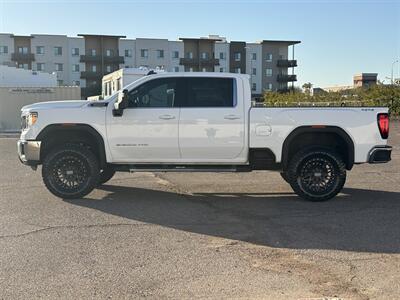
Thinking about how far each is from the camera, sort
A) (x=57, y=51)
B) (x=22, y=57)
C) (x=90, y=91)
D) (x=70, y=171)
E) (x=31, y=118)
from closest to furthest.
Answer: (x=31, y=118) < (x=70, y=171) < (x=90, y=91) < (x=22, y=57) < (x=57, y=51)

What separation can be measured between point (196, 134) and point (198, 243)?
9.01 ft

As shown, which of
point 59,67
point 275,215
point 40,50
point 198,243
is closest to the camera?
point 198,243

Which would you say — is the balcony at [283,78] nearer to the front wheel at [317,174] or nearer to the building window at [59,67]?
the building window at [59,67]

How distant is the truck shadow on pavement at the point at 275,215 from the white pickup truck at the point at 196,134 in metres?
0.57

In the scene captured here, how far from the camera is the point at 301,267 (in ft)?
16.9

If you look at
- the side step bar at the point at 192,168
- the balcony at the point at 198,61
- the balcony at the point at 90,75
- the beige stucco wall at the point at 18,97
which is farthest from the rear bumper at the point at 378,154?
the balcony at the point at 198,61

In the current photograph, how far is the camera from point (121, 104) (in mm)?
8266

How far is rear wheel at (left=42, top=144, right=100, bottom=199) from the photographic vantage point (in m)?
8.48

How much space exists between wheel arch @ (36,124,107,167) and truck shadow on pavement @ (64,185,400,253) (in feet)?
2.93

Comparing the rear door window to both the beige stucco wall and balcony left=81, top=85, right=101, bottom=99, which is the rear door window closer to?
the beige stucco wall

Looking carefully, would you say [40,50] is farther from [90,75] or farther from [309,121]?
[309,121]

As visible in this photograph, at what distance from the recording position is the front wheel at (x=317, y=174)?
8.43m

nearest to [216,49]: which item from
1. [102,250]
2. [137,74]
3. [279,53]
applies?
[279,53]

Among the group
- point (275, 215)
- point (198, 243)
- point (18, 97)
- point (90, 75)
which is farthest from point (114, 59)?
point (198, 243)
